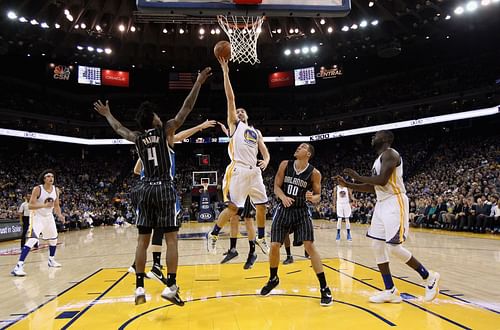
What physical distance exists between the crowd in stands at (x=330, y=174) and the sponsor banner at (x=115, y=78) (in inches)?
221

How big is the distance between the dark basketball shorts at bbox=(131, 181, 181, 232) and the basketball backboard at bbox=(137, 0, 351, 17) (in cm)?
234

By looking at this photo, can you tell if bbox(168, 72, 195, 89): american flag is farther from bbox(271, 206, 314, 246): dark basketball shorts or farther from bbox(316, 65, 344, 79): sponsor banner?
bbox(271, 206, 314, 246): dark basketball shorts

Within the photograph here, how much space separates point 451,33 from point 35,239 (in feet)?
84.9

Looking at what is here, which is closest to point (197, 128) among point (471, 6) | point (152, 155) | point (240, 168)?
point (240, 168)

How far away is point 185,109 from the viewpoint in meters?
4.27

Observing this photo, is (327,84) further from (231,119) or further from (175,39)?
(231,119)

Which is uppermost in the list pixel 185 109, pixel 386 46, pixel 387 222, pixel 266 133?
pixel 386 46

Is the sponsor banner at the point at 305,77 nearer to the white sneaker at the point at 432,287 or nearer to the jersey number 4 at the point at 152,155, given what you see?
the white sneaker at the point at 432,287

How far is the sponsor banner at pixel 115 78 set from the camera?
Result: 29703 mm

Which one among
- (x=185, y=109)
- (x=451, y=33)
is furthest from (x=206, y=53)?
(x=185, y=109)

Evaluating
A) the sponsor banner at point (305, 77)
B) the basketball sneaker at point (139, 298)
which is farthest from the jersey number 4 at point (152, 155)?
the sponsor banner at point (305, 77)

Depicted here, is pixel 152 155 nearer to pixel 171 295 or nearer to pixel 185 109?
pixel 185 109

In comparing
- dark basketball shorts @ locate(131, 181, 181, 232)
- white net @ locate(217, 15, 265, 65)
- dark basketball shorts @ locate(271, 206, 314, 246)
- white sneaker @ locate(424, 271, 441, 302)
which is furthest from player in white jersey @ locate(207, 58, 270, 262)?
white net @ locate(217, 15, 265, 65)

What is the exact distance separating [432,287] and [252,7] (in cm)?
421
